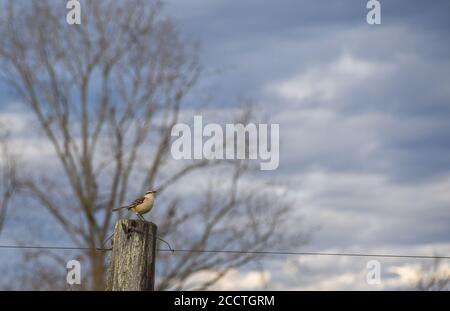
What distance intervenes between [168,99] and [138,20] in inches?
77.6

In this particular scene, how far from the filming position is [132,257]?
6188 mm

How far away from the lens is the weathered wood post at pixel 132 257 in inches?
243

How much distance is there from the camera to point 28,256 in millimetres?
16719

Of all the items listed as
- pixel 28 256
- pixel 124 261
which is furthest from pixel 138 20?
pixel 124 261

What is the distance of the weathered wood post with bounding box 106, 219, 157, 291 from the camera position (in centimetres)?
617
